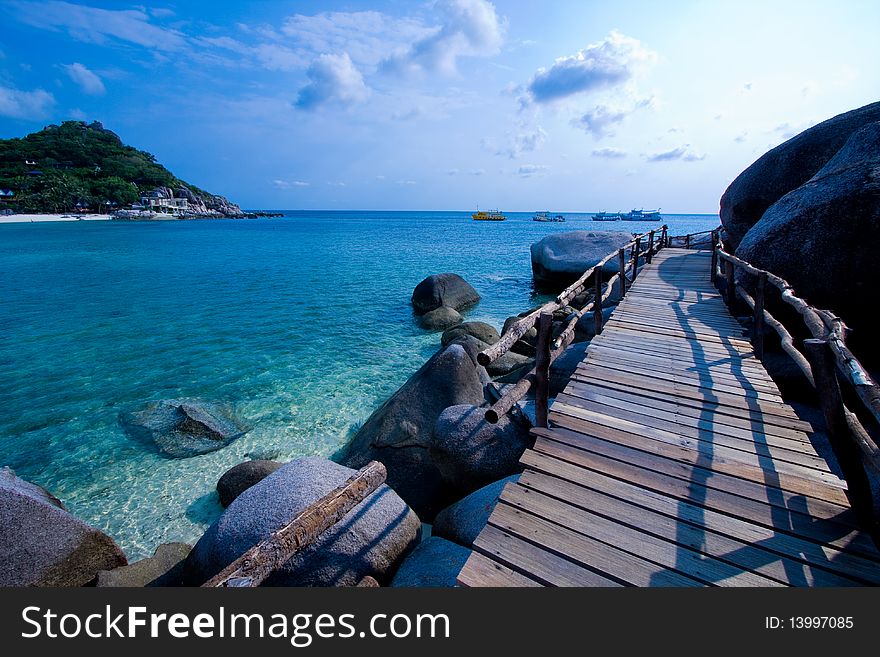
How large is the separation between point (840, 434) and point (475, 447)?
363 cm

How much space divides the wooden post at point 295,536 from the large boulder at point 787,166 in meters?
14.0

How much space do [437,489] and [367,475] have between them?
2721 millimetres

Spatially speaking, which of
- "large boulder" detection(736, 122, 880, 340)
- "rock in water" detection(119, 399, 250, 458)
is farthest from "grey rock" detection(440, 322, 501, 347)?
"large boulder" detection(736, 122, 880, 340)

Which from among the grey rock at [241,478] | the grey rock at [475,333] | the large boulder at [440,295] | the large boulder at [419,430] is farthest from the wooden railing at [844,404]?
the large boulder at [440,295]

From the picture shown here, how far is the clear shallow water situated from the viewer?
7.54m

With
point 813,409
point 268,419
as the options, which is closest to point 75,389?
point 268,419

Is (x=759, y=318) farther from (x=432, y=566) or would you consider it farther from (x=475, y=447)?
(x=432, y=566)

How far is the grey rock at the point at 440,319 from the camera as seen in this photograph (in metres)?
16.5

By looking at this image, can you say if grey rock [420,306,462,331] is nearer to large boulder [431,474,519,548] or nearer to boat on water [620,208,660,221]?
large boulder [431,474,519,548]

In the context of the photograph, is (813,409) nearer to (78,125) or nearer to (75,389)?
(75,389)

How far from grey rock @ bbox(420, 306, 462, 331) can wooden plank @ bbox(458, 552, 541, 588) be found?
13.7 meters

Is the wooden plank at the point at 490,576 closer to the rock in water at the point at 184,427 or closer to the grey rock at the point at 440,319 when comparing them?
the rock in water at the point at 184,427

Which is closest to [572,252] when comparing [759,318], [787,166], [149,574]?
[787,166]

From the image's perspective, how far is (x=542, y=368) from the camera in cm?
502
